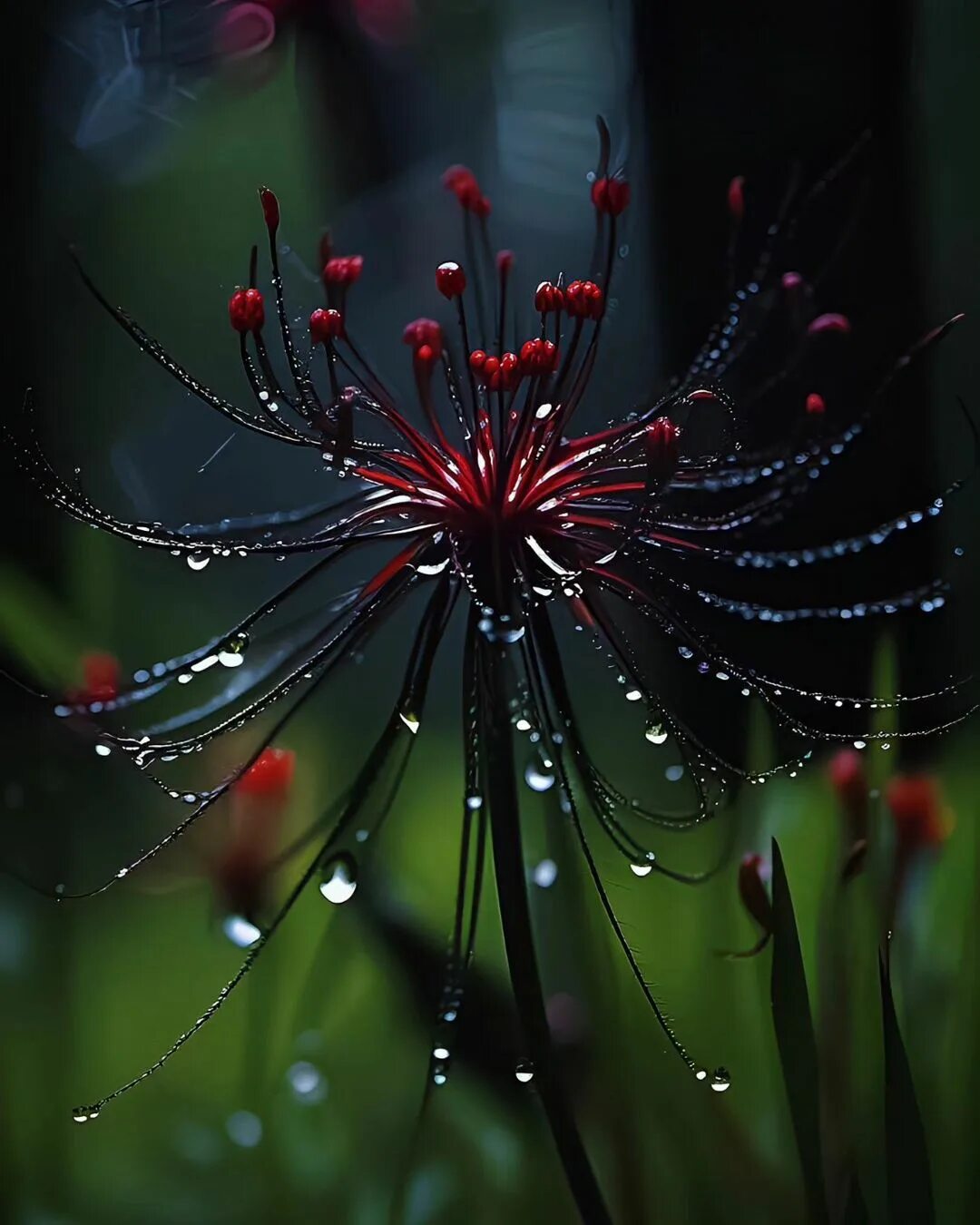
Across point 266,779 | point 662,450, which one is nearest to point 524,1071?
point 266,779

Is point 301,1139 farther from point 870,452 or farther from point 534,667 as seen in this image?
point 870,452

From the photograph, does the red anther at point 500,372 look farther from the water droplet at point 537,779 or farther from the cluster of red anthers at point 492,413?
the water droplet at point 537,779

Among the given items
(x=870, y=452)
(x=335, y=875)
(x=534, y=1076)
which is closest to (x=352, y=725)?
(x=335, y=875)

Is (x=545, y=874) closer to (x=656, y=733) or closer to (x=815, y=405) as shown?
(x=656, y=733)

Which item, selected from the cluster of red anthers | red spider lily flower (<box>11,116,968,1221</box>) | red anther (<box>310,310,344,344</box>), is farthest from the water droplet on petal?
red anther (<box>310,310,344,344</box>)

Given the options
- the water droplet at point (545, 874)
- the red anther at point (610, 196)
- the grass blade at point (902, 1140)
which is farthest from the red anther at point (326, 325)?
the grass blade at point (902, 1140)
